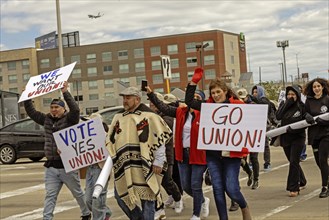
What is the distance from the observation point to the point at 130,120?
6.69 meters

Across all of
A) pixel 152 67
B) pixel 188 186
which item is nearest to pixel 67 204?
pixel 188 186

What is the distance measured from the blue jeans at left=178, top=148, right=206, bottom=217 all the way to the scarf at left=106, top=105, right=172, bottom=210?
4.85ft

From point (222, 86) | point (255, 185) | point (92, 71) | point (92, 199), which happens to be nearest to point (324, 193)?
point (255, 185)

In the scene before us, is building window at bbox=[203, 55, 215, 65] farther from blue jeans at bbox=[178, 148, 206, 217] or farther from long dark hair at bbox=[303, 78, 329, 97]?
blue jeans at bbox=[178, 148, 206, 217]

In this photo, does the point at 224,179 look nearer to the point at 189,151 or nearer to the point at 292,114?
the point at 189,151

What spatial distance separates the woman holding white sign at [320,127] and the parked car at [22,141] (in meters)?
11.1

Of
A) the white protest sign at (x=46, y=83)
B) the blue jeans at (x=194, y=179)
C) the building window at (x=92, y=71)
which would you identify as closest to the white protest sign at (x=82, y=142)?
the white protest sign at (x=46, y=83)

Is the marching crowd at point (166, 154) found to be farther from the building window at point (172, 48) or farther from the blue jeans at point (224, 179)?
the building window at point (172, 48)

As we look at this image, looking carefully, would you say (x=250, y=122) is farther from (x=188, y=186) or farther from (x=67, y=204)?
(x=67, y=204)

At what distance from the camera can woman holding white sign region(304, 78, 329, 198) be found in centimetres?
982

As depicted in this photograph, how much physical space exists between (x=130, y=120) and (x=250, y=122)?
4.91 feet

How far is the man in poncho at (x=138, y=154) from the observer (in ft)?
21.8

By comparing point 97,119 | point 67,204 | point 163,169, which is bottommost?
point 67,204

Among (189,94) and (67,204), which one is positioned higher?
(189,94)
